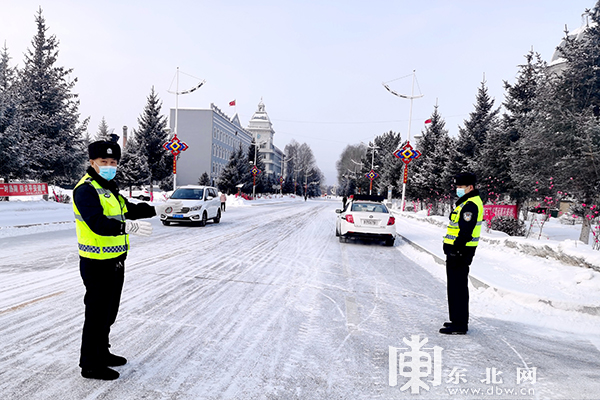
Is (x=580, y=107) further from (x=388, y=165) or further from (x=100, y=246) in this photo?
(x=388, y=165)

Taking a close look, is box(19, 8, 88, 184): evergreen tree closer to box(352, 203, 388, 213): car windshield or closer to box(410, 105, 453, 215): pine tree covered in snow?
box(352, 203, 388, 213): car windshield

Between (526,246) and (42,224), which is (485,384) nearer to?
(526,246)

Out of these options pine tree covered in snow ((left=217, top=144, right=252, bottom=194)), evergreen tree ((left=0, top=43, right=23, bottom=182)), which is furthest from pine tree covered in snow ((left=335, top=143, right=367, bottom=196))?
evergreen tree ((left=0, top=43, right=23, bottom=182))

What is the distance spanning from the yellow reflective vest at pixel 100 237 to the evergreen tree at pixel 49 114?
27.3m

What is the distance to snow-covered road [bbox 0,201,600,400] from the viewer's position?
323 centimetres

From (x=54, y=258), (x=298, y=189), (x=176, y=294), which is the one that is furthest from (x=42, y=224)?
(x=298, y=189)

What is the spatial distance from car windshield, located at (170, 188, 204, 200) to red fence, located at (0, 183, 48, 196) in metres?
7.78

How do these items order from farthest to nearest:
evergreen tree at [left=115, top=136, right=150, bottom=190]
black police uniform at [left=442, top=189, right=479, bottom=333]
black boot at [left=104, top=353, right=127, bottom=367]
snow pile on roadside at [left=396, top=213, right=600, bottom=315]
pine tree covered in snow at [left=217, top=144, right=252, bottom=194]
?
pine tree covered in snow at [left=217, top=144, right=252, bottom=194]
evergreen tree at [left=115, top=136, right=150, bottom=190]
snow pile on roadside at [left=396, top=213, right=600, bottom=315]
black police uniform at [left=442, top=189, right=479, bottom=333]
black boot at [left=104, top=353, right=127, bottom=367]

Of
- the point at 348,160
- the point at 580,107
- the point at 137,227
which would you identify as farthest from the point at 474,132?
the point at 348,160

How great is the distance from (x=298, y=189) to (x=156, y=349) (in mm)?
113854

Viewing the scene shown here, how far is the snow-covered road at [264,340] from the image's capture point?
3.23m

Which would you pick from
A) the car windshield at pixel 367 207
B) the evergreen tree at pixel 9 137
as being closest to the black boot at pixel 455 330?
the car windshield at pixel 367 207

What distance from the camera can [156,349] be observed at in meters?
3.87

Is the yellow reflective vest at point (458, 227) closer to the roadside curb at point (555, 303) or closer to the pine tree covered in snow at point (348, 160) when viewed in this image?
the roadside curb at point (555, 303)
